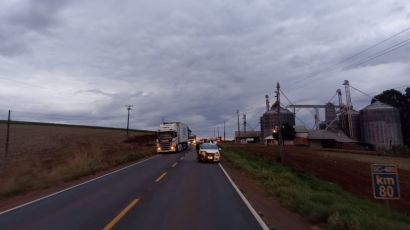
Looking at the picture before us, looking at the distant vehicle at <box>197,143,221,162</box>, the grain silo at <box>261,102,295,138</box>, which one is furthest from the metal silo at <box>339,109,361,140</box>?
the distant vehicle at <box>197,143,221,162</box>

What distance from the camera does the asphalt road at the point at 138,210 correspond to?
988 cm

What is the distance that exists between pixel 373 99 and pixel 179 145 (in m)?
58.3

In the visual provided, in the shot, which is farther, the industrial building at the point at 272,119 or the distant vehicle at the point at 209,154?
the industrial building at the point at 272,119

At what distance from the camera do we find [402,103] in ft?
300

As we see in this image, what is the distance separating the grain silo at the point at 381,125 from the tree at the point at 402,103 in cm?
446

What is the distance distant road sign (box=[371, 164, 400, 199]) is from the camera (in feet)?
35.3

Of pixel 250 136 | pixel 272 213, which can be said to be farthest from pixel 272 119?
pixel 272 213

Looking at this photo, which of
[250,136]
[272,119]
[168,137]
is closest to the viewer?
[168,137]

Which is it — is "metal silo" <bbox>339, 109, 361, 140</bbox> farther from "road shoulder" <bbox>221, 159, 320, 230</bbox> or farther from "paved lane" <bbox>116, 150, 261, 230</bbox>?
"paved lane" <bbox>116, 150, 261, 230</bbox>

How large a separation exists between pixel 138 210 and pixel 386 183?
6.65 metres

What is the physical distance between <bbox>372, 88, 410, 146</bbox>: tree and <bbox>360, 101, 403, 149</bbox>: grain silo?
4.46m

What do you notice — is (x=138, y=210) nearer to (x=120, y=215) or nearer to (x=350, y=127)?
(x=120, y=215)

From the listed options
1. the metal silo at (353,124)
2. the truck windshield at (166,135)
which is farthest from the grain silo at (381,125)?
the truck windshield at (166,135)

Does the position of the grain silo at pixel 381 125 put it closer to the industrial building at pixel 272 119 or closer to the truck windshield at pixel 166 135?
the industrial building at pixel 272 119
